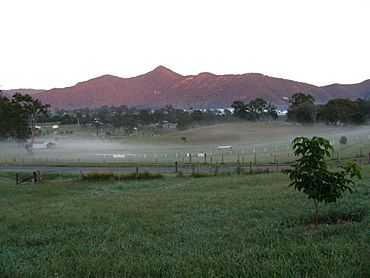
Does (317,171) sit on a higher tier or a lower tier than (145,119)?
lower

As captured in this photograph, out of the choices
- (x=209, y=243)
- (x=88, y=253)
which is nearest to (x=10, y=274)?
(x=88, y=253)

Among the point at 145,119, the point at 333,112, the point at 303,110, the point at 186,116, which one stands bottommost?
the point at 145,119

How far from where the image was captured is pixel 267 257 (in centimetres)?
683

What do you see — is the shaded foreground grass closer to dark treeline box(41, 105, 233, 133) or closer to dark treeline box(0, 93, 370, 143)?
dark treeline box(0, 93, 370, 143)

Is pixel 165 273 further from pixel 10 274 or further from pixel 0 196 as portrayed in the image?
pixel 0 196

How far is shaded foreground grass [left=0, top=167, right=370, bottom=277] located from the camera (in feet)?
20.8

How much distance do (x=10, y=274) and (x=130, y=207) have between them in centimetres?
784

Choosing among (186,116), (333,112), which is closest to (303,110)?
(333,112)

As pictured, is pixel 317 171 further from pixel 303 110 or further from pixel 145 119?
pixel 145 119

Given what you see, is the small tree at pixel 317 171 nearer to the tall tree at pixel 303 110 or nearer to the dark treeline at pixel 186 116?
the dark treeline at pixel 186 116

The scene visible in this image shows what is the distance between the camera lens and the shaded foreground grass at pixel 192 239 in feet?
20.8

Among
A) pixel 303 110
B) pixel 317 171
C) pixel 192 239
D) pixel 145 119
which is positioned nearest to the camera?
pixel 192 239

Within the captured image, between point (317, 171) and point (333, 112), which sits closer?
point (317, 171)

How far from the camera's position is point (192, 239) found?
8539 mm
